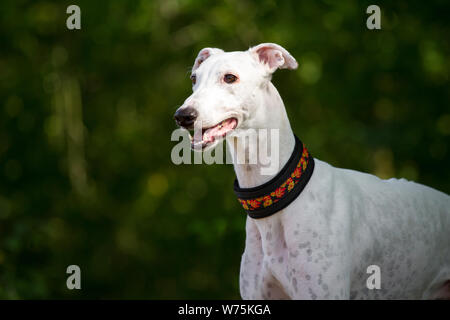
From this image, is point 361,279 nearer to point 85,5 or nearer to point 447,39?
point 447,39

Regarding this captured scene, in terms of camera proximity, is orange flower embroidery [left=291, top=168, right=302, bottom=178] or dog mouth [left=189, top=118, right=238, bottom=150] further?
orange flower embroidery [left=291, top=168, right=302, bottom=178]

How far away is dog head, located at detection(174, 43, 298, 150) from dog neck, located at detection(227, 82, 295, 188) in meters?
0.03

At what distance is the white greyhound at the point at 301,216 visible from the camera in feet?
8.92

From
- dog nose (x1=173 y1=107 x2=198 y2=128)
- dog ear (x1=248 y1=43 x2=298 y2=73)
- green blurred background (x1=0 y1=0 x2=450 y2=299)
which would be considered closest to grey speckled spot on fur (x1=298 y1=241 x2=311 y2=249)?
dog nose (x1=173 y1=107 x2=198 y2=128)

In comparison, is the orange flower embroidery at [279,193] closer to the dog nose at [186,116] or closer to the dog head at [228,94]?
the dog head at [228,94]

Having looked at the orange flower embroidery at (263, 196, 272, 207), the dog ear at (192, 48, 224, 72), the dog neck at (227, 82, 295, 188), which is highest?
the dog ear at (192, 48, 224, 72)

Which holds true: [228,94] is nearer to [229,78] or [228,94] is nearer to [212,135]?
→ [229,78]

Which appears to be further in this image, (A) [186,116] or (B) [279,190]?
(B) [279,190]

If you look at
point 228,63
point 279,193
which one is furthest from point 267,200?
point 228,63

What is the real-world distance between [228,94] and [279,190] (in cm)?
58

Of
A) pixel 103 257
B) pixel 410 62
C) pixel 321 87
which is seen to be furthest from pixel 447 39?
pixel 103 257

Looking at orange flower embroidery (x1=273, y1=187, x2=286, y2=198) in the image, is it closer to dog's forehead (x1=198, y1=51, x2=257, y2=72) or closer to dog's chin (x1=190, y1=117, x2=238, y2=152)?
dog's chin (x1=190, y1=117, x2=238, y2=152)

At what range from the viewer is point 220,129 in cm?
277

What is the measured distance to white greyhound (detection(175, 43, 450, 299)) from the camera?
8.92 feet
